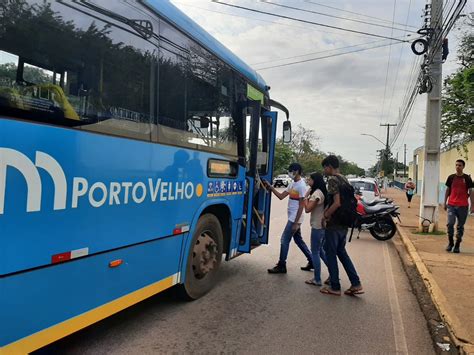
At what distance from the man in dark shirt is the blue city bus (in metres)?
1.43

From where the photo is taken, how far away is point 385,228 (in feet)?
37.6

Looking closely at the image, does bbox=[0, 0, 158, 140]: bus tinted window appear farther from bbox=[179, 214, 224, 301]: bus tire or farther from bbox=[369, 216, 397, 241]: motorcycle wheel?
bbox=[369, 216, 397, 241]: motorcycle wheel

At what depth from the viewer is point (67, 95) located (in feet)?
10.2

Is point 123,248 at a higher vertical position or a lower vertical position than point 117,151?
lower

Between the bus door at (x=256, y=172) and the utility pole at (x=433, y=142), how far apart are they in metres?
6.91

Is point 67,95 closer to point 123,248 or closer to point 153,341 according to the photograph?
point 123,248

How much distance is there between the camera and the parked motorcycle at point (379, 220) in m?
11.3

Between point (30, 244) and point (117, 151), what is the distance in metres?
1.04

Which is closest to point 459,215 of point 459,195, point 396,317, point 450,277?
point 459,195

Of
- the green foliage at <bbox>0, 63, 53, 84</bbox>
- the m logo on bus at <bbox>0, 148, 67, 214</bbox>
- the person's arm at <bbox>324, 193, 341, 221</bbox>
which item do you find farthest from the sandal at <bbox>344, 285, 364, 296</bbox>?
the green foliage at <bbox>0, 63, 53, 84</bbox>

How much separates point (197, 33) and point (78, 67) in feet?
6.34

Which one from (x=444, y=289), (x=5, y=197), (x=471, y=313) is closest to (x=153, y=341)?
(x=5, y=197)

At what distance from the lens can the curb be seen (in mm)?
4180

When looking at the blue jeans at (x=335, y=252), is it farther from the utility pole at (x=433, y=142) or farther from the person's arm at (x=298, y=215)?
the utility pole at (x=433, y=142)
